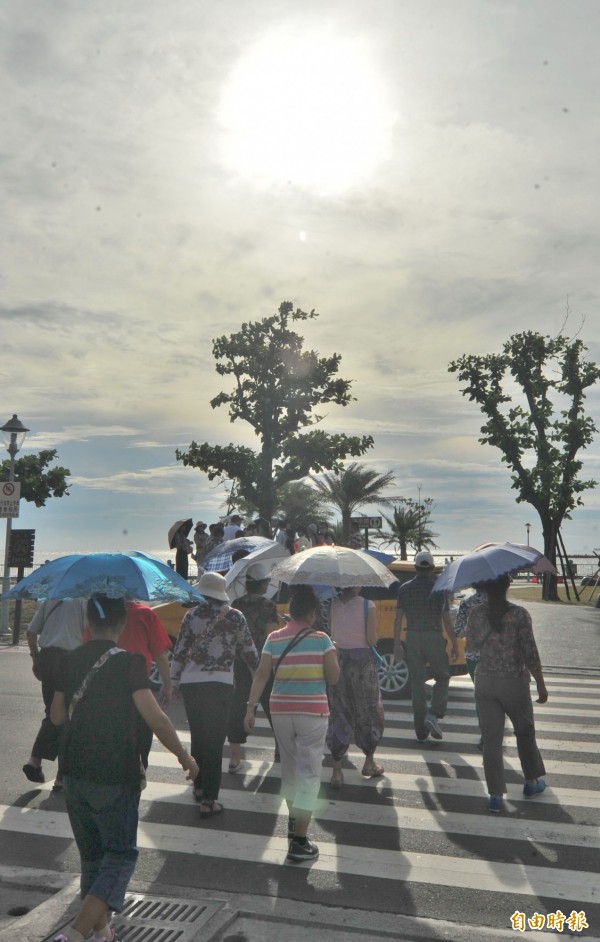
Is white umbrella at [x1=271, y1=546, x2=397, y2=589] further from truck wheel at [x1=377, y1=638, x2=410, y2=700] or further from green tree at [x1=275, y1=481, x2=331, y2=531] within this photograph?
green tree at [x1=275, y1=481, x2=331, y2=531]

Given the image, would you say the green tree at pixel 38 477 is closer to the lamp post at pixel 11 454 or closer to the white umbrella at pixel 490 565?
the lamp post at pixel 11 454

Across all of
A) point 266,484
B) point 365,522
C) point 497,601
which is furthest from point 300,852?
point 266,484

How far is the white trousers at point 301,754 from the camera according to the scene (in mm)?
5684

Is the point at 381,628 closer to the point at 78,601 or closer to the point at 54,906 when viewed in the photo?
the point at 78,601

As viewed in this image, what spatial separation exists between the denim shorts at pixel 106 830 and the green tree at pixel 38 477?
42.1 m

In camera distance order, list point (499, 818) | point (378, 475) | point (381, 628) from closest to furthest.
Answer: point (499, 818)
point (381, 628)
point (378, 475)

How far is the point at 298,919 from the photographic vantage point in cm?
470

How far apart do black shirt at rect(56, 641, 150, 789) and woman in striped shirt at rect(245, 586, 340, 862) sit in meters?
1.80

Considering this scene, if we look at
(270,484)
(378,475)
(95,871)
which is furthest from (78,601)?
(378,475)

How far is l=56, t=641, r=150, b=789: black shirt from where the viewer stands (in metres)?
4.08

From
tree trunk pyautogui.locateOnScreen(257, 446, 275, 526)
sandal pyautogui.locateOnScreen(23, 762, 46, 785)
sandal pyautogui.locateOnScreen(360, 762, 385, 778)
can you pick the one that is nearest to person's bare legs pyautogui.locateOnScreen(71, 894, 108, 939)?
sandal pyautogui.locateOnScreen(23, 762, 46, 785)

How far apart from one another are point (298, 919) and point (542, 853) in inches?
77.8

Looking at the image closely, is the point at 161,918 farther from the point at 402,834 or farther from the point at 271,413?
the point at 271,413

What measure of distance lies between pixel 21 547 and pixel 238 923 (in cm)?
1606
